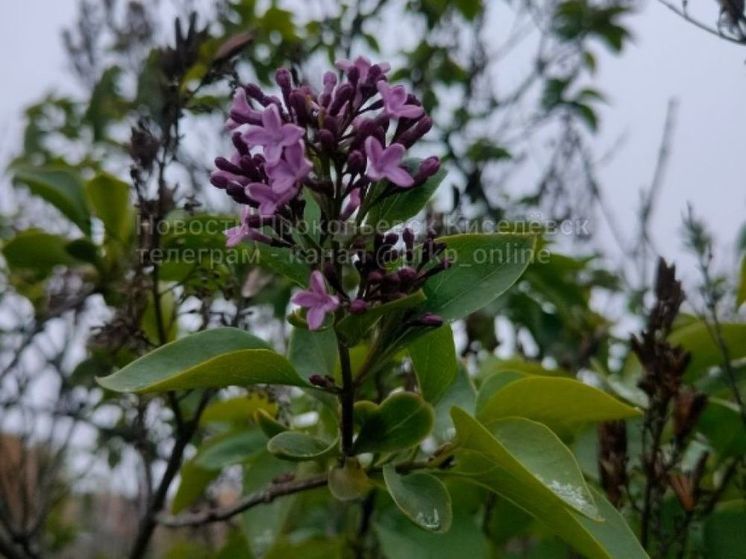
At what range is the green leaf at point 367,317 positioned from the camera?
2.69ft

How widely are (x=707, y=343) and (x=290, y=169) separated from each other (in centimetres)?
84

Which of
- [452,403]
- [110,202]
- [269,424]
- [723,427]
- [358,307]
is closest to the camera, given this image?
[358,307]

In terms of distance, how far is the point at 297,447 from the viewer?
0.94 m

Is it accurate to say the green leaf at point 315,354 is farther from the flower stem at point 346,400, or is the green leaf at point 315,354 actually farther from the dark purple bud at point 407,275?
the dark purple bud at point 407,275

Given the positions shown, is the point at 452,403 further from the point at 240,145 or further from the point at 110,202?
the point at 110,202

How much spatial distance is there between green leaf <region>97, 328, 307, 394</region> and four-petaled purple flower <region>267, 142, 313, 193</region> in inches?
6.7

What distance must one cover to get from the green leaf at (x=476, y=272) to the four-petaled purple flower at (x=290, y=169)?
19cm

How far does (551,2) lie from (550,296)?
1.54 meters

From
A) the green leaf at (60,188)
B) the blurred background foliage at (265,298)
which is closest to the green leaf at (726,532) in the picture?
the blurred background foliage at (265,298)

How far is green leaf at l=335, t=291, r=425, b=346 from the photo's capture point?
819 mm

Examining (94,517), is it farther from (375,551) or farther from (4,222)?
(375,551)

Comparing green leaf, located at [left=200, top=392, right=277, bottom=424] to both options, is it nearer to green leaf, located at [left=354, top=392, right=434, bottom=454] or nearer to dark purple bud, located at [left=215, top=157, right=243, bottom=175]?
green leaf, located at [left=354, top=392, right=434, bottom=454]

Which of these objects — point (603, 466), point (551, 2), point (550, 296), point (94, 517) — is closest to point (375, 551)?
point (550, 296)

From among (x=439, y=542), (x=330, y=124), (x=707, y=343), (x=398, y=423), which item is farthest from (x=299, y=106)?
(x=707, y=343)
